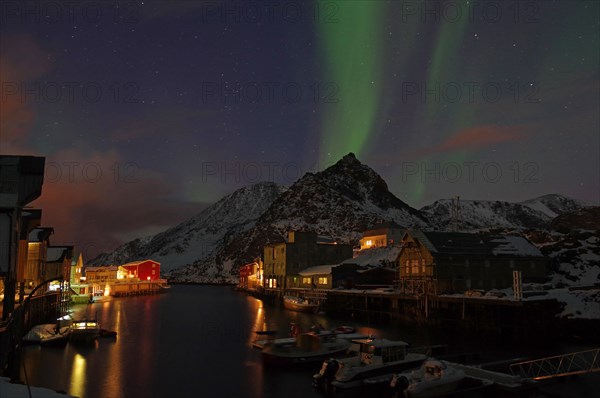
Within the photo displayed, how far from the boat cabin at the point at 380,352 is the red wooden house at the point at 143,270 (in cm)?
15339

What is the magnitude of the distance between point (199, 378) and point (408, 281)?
1992 inches

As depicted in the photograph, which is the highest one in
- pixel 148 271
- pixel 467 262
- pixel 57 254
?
pixel 57 254

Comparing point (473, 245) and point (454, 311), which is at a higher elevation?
point (473, 245)

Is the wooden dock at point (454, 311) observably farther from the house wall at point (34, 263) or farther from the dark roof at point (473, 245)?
the house wall at point (34, 263)

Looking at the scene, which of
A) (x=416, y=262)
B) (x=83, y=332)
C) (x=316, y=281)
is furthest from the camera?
(x=316, y=281)

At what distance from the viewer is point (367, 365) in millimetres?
33094

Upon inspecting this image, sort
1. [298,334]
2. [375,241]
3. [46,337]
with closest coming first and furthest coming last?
1. [298,334]
2. [46,337]
3. [375,241]

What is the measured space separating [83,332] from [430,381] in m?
38.2

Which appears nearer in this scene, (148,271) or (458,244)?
(458,244)

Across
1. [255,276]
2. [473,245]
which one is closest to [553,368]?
[473,245]

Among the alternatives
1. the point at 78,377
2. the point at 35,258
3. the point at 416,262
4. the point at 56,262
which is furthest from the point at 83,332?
the point at 56,262

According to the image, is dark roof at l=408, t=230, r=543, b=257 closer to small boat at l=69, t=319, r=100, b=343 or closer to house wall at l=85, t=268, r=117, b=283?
small boat at l=69, t=319, r=100, b=343

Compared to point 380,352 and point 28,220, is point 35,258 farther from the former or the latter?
point 380,352

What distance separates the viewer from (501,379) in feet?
94.8
